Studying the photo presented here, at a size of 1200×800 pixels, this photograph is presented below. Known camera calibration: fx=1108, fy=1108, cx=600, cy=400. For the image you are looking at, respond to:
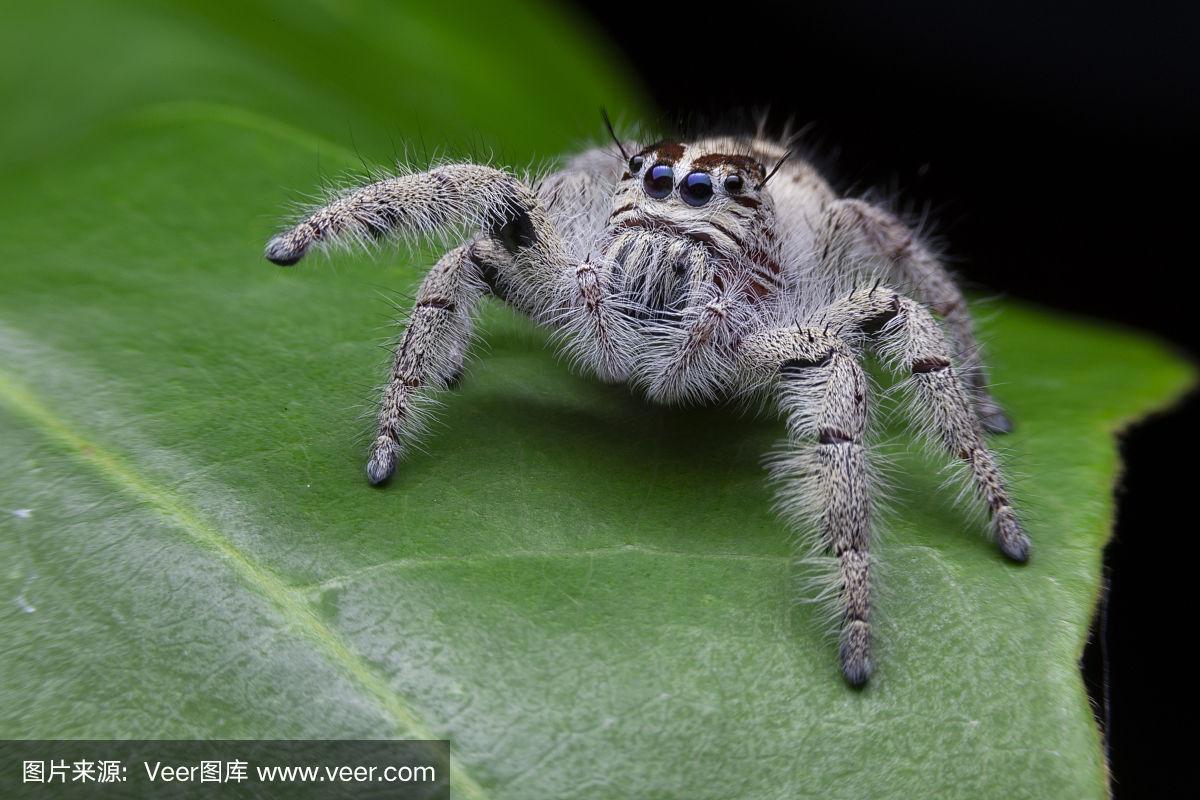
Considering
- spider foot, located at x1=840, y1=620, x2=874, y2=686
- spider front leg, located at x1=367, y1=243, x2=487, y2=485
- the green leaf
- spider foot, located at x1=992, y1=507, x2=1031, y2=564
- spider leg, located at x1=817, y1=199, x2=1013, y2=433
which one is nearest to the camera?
the green leaf

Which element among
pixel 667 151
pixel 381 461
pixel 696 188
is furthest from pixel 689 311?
pixel 381 461

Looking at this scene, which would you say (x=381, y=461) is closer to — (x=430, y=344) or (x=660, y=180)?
(x=430, y=344)

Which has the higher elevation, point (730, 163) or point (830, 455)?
point (730, 163)

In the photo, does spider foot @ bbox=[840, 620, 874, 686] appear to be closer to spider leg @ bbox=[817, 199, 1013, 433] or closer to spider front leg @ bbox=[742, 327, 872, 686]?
spider front leg @ bbox=[742, 327, 872, 686]

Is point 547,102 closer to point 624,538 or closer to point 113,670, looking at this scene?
point 624,538

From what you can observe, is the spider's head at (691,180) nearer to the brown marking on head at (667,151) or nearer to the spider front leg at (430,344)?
the brown marking on head at (667,151)

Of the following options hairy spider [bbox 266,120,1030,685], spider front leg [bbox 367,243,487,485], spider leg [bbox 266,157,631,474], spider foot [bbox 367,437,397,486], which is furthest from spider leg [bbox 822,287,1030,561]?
spider foot [bbox 367,437,397,486]

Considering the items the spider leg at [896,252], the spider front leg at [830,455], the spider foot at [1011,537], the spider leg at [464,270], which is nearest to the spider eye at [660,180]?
the spider leg at [464,270]
